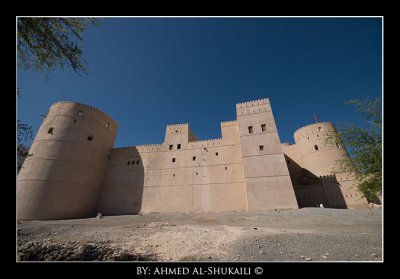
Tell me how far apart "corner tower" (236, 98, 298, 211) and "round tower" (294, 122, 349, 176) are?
7.44 m

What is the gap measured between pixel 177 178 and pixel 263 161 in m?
9.26

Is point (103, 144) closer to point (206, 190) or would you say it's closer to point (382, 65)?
point (206, 190)

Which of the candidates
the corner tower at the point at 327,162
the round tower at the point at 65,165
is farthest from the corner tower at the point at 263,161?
the round tower at the point at 65,165

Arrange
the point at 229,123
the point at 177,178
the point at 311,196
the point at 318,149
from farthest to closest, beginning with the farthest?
the point at 318,149 < the point at 229,123 < the point at 177,178 < the point at 311,196

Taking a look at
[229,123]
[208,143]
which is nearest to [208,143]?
[208,143]

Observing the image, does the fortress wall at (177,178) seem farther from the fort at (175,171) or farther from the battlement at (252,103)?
the battlement at (252,103)

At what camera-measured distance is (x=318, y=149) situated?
21172 mm

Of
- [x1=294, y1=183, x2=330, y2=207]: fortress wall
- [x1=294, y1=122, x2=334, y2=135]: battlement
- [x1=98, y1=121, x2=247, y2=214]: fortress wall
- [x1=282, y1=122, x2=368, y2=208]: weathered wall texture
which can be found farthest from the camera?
[x1=294, y1=122, x2=334, y2=135]: battlement

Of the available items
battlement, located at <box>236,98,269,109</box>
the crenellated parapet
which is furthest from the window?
the crenellated parapet

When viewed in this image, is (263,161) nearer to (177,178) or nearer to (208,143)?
(208,143)

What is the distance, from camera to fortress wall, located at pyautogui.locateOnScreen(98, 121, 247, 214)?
1756 centimetres

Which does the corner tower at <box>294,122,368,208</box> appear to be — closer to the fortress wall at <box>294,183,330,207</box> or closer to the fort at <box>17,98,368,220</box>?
the fort at <box>17,98,368,220</box>

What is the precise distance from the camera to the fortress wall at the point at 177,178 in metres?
17.6
